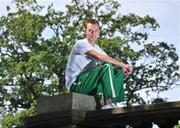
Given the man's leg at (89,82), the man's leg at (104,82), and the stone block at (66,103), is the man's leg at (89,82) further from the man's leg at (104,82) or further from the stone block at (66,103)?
the stone block at (66,103)

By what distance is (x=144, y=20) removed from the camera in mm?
34469

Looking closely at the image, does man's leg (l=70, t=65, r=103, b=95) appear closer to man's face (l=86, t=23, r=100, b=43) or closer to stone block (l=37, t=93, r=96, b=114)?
stone block (l=37, t=93, r=96, b=114)

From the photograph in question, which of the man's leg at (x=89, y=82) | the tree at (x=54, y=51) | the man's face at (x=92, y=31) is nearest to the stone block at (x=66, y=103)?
the man's leg at (x=89, y=82)

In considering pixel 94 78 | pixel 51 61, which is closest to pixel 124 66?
pixel 94 78

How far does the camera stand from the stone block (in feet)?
28.7

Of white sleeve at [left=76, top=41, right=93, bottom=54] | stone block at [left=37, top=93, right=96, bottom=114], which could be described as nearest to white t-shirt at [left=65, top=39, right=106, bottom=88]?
white sleeve at [left=76, top=41, right=93, bottom=54]

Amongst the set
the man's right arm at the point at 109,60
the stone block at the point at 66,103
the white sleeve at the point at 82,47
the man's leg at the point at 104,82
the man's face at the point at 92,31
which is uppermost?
the man's face at the point at 92,31

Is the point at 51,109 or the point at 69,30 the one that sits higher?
the point at 69,30

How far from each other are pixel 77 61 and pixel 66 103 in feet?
3.89

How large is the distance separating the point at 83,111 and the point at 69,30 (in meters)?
25.1

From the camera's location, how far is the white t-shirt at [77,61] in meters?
9.64

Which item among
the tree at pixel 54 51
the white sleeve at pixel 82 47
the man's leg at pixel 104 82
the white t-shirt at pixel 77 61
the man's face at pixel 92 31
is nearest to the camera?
the man's leg at pixel 104 82

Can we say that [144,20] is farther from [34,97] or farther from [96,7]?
[34,97]

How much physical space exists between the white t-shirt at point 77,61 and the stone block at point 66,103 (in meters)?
0.66
